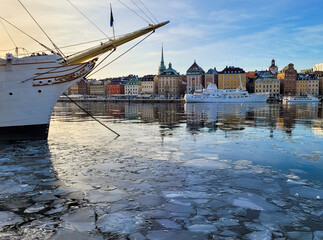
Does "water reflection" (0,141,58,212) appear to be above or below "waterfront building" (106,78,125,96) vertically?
below

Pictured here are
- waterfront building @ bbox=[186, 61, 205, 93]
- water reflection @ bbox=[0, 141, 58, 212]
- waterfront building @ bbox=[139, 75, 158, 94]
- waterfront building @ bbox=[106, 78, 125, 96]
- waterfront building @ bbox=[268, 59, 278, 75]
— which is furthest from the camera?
waterfront building @ bbox=[268, 59, 278, 75]

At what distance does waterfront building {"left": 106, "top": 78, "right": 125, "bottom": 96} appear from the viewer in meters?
173

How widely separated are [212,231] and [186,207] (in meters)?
1.17

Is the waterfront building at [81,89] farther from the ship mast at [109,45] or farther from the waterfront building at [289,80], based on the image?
the ship mast at [109,45]

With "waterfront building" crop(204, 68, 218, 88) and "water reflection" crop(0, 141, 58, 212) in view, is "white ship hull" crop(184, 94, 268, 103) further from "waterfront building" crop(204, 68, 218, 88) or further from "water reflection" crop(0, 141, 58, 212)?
"water reflection" crop(0, 141, 58, 212)

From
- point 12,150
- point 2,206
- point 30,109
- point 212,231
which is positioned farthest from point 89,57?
point 212,231

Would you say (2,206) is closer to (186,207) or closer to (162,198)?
(162,198)

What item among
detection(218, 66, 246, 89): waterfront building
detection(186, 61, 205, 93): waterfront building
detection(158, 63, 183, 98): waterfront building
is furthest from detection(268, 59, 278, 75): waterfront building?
detection(158, 63, 183, 98): waterfront building

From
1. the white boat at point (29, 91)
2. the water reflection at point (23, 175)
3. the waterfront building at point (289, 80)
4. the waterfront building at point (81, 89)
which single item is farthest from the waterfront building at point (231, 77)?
the water reflection at point (23, 175)

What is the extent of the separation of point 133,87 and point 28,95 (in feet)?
507

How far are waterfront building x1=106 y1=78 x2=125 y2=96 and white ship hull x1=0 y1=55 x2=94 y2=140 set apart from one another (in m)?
158

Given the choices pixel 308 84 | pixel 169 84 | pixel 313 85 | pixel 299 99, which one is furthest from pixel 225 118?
pixel 313 85

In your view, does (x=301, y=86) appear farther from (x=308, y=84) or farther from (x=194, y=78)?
(x=194, y=78)

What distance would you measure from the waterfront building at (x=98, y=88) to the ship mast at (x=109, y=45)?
166489 millimetres
